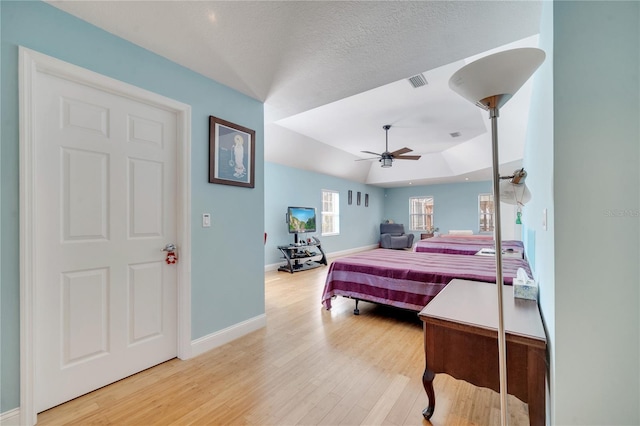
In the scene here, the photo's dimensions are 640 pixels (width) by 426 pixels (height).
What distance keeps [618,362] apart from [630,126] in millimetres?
854

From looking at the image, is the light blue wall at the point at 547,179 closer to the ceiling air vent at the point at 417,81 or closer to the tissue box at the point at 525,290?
the tissue box at the point at 525,290

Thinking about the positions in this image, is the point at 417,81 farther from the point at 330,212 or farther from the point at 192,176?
the point at 330,212

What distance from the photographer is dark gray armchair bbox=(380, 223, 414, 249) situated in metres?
9.26

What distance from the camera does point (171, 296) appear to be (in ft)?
7.38

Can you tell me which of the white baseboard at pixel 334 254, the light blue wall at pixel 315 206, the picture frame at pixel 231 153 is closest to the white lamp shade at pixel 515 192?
the picture frame at pixel 231 153

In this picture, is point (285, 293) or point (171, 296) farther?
point (285, 293)

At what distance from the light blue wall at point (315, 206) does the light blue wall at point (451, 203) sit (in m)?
0.91

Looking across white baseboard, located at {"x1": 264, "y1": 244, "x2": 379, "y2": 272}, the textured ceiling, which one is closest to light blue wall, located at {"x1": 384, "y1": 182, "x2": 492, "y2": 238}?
white baseboard, located at {"x1": 264, "y1": 244, "x2": 379, "y2": 272}

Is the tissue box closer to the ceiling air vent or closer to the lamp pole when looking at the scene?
the lamp pole

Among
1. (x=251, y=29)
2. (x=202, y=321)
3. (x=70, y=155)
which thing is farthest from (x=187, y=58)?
(x=202, y=321)

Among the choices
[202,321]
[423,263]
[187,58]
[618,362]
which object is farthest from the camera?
[423,263]

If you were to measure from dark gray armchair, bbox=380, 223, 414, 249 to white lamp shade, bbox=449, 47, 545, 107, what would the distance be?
853 centimetres

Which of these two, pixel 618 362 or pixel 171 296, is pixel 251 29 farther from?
pixel 618 362

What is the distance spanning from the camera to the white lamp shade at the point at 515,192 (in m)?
1.78
